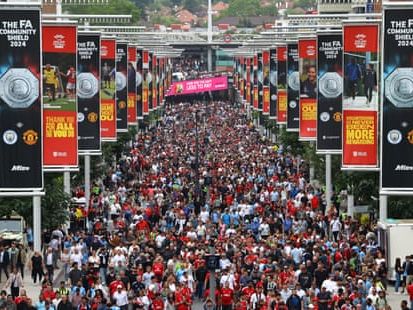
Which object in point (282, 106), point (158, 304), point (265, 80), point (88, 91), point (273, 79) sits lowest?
point (158, 304)

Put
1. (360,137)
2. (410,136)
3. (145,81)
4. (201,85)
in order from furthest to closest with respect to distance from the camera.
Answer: (201,85)
(145,81)
(360,137)
(410,136)

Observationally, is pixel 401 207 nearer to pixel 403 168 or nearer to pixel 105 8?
pixel 403 168

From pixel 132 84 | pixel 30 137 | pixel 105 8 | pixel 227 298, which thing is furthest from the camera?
pixel 105 8

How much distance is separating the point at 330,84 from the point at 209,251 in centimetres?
1167

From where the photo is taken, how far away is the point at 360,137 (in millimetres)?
37844

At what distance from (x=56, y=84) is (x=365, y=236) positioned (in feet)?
29.1

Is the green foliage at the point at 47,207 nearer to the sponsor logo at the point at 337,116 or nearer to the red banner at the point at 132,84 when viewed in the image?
the sponsor logo at the point at 337,116

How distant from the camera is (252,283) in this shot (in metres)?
34.8

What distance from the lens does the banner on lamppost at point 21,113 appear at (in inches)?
1282

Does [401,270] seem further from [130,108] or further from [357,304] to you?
[130,108]

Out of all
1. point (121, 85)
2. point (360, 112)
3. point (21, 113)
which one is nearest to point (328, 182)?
point (121, 85)

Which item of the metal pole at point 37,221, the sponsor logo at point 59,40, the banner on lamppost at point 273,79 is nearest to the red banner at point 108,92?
the metal pole at point 37,221

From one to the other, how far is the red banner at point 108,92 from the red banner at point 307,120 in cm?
559

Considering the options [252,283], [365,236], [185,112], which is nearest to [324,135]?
[365,236]
